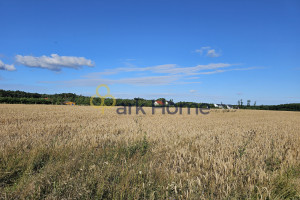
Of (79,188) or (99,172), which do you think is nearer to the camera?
(79,188)

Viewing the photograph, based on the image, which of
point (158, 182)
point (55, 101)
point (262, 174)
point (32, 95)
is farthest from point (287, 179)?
point (32, 95)

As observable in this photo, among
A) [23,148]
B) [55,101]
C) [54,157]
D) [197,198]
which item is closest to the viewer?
[197,198]

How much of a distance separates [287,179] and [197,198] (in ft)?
6.76

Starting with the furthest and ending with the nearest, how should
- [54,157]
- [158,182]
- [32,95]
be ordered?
[32,95] → [54,157] → [158,182]

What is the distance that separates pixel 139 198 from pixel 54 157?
2.67 m

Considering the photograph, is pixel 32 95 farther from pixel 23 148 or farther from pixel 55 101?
pixel 23 148

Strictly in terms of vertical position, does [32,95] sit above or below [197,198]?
above

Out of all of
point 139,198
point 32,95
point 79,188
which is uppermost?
point 32,95

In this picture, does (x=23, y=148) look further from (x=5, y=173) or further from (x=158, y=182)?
(x=158, y=182)

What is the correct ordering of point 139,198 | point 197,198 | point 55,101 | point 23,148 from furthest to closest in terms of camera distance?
point 55,101
point 23,148
point 139,198
point 197,198

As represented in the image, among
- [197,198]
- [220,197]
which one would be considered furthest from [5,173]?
[220,197]

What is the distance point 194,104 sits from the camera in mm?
47062

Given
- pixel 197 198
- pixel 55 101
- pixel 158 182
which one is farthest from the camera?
pixel 55 101

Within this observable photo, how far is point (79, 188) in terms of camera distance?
2.56m
